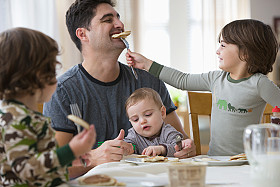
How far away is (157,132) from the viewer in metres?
1.83

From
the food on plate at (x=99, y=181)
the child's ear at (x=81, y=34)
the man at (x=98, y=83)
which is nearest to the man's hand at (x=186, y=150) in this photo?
the man at (x=98, y=83)

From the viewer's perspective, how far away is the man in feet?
6.19

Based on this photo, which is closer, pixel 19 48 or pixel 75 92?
pixel 19 48

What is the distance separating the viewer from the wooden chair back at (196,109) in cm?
207

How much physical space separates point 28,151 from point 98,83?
123cm

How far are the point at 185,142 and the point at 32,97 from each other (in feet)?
3.00

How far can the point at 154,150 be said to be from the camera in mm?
1581

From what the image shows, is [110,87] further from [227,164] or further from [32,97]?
[32,97]

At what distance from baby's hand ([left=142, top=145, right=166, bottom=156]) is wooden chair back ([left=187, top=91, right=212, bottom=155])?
462 mm

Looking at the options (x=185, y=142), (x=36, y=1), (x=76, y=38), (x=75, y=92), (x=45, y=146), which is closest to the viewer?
(x=45, y=146)

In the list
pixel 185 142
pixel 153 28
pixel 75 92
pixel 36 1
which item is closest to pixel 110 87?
pixel 75 92

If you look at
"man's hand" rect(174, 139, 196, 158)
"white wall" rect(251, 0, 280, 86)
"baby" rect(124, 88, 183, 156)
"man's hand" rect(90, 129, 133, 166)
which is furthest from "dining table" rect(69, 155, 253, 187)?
"white wall" rect(251, 0, 280, 86)

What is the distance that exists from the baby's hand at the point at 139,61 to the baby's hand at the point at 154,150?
441 millimetres

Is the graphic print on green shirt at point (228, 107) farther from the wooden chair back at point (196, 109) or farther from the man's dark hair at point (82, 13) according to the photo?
the man's dark hair at point (82, 13)
